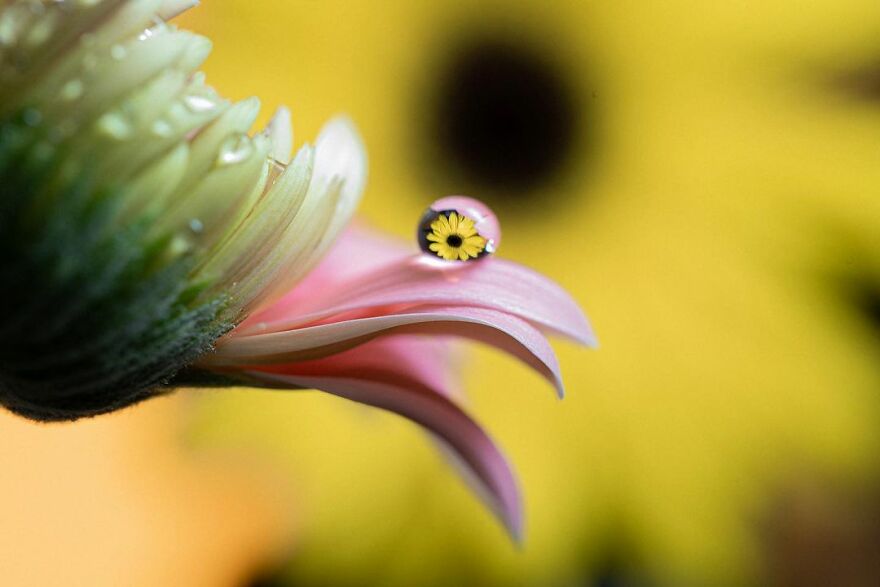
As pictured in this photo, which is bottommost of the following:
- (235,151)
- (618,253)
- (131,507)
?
(131,507)

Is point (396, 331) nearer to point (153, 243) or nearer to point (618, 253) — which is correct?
point (153, 243)

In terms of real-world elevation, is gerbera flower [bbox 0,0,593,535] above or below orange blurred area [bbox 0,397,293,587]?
above

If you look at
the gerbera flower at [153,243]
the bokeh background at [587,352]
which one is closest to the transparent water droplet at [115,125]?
the gerbera flower at [153,243]

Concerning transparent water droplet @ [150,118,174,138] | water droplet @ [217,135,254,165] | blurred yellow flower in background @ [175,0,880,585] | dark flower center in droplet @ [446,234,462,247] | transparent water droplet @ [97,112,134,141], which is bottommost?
transparent water droplet @ [97,112,134,141]

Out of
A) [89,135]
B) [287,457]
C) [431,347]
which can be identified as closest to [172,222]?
[89,135]

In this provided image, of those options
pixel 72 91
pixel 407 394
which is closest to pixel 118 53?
pixel 72 91

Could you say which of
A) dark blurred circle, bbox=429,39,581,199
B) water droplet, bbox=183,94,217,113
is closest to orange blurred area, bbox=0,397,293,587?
dark blurred circle, bbox=429,39,581,199

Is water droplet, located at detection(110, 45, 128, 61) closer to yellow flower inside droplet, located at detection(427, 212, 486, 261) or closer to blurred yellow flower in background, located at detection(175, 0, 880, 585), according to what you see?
yellow flower inside droplet, located at detection(427, 212, 486, 261)
